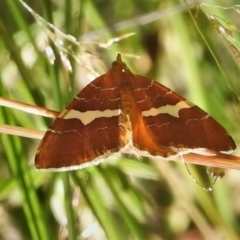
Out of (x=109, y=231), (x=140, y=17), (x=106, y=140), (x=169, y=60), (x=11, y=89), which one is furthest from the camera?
Answer: (x=169, y=60)

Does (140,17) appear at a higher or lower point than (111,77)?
higher

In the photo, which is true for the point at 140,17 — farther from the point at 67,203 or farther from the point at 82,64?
the point at 67,203

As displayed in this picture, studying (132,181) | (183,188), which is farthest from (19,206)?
(183,188)

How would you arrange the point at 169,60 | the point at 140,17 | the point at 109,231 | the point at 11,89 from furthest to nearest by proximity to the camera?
the point at 169,60 → the point at 140,17 → the point at 11,89 → the point at 109,231

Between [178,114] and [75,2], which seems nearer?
[178,114]

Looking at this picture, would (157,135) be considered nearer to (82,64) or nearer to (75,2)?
(82,64)

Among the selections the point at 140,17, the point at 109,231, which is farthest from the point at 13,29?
the point at 109,231

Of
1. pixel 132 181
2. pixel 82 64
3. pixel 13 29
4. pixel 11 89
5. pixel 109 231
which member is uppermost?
pixel 13 29
